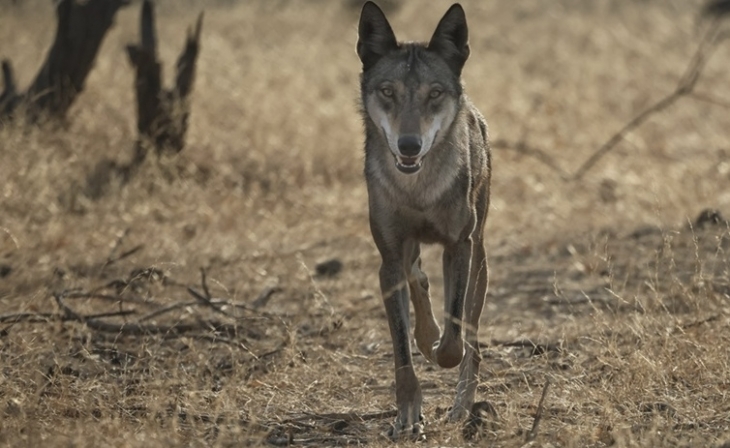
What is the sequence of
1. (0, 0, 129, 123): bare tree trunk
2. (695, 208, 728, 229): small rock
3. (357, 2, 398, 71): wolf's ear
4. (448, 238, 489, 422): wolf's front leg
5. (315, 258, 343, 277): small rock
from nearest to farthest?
(448, 238, 489, 422): wolf's front leg
(357, 2, 398, 71): wolf's ear
(315, 258, 343, 277): small rock
(695, 208, 728, 229): small rock
(0, 0, 129, 123): bare tree trunk

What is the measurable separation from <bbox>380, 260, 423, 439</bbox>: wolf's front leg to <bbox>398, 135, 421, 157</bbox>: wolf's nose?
53cm

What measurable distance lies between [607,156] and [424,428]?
7.77 meters

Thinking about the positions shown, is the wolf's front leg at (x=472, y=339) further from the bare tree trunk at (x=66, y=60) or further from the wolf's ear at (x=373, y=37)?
the bare tree trunk at (x=66, y=60)

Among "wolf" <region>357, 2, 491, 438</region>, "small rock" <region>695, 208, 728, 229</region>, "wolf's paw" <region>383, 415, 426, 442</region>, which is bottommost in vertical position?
"small rock" <region>695, 208, 728, 229</region>

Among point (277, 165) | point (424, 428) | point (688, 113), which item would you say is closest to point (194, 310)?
→ point (424, 428)

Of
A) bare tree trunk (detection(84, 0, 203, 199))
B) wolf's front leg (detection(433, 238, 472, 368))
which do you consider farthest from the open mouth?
bare tree trunk (detection(84, 0, 203, 199))

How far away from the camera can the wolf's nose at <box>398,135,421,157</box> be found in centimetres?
603

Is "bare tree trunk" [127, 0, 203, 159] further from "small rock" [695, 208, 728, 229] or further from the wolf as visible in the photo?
the wolf

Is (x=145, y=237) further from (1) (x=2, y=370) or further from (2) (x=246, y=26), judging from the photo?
(2) (x=246, y=26)

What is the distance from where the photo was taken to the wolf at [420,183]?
6.06 m

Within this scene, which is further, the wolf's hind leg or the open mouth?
the wolf's hind leg

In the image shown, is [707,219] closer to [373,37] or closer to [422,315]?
[422,315]

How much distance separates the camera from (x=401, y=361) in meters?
6.01

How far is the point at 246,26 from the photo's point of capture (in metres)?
18.1
